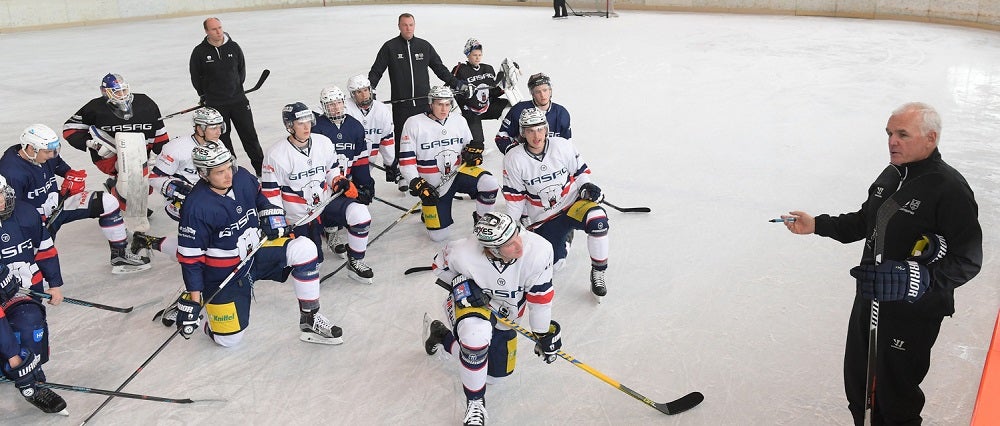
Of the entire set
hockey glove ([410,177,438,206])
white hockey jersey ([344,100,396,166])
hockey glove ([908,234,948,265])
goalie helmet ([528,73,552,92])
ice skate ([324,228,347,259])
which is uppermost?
goalie helmet ([528,73,552,92])

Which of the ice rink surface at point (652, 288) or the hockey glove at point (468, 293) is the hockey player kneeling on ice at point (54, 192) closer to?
the ice rink surface at point (652, 288)

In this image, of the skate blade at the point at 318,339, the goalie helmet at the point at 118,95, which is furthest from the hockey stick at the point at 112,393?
the goalie helmet at the point at 118,95

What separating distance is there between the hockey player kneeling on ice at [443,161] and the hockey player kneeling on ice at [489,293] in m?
2.09

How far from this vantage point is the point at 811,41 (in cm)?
1376

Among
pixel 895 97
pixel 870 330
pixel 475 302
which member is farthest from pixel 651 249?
pixel 895 97

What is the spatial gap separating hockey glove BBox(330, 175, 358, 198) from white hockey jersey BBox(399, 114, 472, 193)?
759 mm

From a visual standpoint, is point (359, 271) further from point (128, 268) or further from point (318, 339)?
point (128, 268)

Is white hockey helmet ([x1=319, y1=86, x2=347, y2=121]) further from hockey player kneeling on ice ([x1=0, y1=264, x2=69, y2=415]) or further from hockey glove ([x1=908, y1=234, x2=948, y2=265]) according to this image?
hockey glove ([x1=908, y1=234, x2=948, y2=265])

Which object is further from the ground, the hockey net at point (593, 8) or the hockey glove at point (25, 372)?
the hockey net at point (593, 8)

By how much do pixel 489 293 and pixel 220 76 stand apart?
4579mm

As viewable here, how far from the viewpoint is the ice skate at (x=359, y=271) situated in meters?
5.17

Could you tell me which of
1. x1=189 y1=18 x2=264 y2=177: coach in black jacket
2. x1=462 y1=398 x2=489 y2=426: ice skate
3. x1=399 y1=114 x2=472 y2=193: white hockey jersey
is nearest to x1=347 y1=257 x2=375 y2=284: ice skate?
x1=399 y1=114 x2=472 y2=193: white hockey jersey

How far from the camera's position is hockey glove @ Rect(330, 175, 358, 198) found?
205 inches

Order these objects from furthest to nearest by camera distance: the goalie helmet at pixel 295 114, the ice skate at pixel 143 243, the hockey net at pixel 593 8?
the hockey net at pixel 593 8
the ice skate at pixel 143 243
the goalie helmet at pixel 295 114
